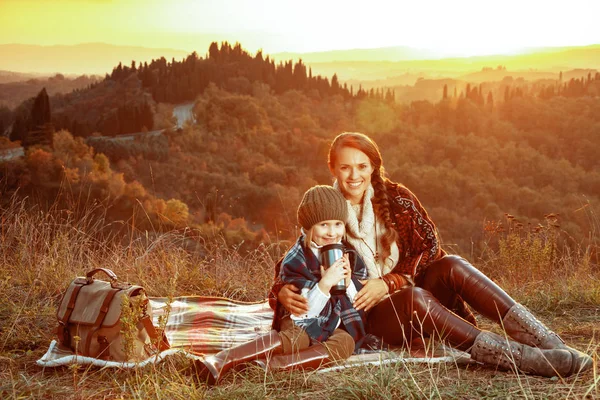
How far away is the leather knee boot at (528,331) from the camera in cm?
316

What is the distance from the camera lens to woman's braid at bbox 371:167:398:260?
12.1ft

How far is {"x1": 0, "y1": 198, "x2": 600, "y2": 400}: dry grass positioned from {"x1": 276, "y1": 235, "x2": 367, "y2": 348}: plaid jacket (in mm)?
314

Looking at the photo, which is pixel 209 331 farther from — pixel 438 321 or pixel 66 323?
pixel 438 321

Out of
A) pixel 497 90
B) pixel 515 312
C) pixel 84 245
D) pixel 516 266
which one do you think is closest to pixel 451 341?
pixel 515 312

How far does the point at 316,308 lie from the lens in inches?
129

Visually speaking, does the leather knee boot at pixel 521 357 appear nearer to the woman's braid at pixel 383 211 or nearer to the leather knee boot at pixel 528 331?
the leather knee boot at pixel 528 331

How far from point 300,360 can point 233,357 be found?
33 centimetres

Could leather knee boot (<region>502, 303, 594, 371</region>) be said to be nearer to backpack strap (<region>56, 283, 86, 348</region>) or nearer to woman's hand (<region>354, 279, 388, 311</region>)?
woman's hand (<region>354, 279, 388, 311</region>)

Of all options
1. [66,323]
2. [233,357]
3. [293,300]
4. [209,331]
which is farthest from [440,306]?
[66,323]

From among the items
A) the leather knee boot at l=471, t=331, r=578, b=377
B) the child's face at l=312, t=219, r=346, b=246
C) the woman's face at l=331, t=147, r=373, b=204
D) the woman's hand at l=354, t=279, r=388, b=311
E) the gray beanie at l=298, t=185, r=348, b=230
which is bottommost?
the leather knee boot at l=471, t=331, r=578, b=377

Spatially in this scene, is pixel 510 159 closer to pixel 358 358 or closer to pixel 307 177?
pixel 307 177

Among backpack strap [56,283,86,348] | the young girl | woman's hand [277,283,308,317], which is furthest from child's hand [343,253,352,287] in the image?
backpack strap [56,283,86,348]

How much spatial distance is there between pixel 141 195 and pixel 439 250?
133ft

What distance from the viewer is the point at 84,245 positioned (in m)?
5.40
